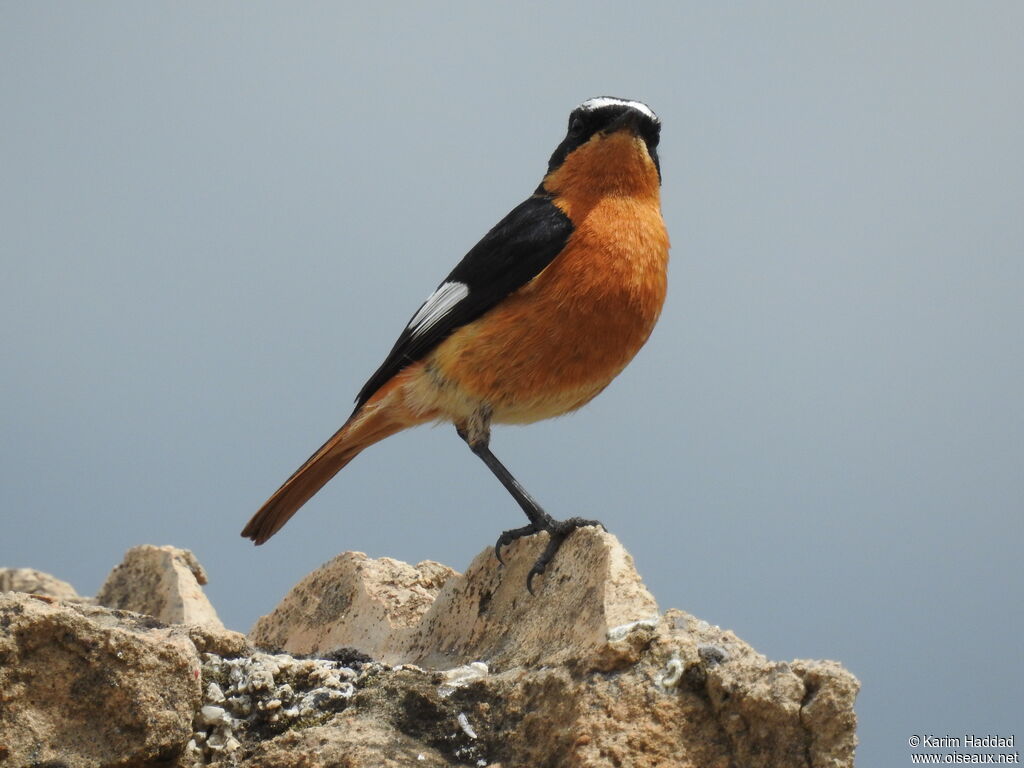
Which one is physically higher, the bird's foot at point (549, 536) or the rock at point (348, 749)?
the bird's foot at point (549, 536)

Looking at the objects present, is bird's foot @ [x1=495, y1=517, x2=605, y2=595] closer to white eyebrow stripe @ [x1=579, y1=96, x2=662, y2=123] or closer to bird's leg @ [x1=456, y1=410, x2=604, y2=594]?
bird's leg @ [x1=456, y1=410, x2=604, y2=594]

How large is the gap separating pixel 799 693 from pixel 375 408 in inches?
112

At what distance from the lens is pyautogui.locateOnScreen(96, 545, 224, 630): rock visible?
5660 mm

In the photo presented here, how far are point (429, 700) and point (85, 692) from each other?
0.91 m

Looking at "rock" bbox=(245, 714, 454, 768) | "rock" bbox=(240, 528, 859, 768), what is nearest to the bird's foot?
"rock" bbox=(240, 528, 859, 768)

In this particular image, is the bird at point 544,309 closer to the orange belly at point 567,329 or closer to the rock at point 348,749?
the orange belly at point 567,329

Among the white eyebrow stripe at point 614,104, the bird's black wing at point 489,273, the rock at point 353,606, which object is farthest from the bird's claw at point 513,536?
the white eyebrow stripe at point 614,104

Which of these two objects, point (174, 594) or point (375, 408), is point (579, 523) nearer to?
point (375, 408)

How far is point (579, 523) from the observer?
4172mm

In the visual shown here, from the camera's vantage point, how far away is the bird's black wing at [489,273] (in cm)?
489

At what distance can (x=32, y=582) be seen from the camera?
6855 millimetres

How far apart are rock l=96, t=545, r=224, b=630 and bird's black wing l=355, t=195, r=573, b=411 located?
56.9 inches

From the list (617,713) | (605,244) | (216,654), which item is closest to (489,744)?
(617,713)

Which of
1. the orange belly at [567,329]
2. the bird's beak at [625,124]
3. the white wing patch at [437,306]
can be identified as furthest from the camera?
the bird's beak at [625,124]
